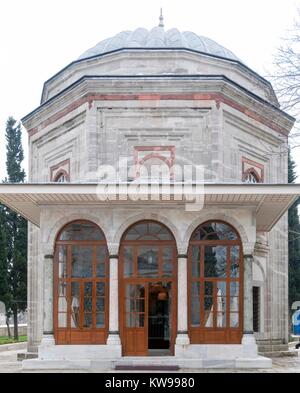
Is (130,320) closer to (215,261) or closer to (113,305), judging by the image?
(113,305)

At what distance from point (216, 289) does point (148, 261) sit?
1.72m

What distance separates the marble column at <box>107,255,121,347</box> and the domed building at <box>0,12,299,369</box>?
0.08 feet

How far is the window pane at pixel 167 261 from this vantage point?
15516 millimetres

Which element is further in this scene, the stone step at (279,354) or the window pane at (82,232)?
the stone step at (279,354)

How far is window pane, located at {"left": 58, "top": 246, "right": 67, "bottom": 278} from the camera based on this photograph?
1554cm

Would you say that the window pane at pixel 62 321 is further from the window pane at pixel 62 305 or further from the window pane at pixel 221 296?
the window pane at pixel 221 296

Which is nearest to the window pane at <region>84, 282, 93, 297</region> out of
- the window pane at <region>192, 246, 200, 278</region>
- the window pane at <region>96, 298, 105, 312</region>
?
the window pane at <region>96, 298, 105, 312</region>

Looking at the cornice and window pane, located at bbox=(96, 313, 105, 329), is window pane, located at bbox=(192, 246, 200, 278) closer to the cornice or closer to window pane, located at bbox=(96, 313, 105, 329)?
window pane, located at bbox=(96, 313, 105, 329)

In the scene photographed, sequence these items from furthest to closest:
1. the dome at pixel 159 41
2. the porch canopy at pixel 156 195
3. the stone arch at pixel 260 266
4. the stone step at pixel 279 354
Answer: the dome at pixel 159 41 < the stone arch at pixel 260 266 < the stone step at pixel 279 354 < the porch canopy at pixel 156 195

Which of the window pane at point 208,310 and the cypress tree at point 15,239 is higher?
the cypress tree at point 15,239

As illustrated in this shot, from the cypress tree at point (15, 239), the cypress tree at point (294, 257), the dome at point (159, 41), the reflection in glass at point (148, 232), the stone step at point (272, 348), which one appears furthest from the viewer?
the cypress tree at point (294, 257)

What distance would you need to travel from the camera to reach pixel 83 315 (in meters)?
15.4

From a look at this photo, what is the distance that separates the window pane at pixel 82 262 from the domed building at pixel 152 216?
0.02 m

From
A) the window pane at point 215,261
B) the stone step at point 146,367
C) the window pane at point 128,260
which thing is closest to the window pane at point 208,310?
the window pane at point 215,261
